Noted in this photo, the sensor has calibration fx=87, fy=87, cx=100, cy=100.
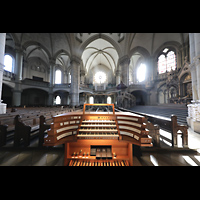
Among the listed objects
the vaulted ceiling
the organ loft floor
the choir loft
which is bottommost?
the organ loft floor

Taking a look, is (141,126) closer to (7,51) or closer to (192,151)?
(192,151)

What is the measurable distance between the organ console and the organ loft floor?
0.34 m

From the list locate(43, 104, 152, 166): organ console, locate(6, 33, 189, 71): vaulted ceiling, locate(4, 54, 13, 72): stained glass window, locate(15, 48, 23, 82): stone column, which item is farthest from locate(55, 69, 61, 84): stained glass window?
locate(43, 104, 152, 166): organ console

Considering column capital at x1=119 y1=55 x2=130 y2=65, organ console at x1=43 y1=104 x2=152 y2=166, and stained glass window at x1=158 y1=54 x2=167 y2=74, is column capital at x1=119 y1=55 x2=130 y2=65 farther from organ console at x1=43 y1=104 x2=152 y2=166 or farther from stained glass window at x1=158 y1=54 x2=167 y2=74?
organ console at x1=43 y1=104 x2=152 y2=166

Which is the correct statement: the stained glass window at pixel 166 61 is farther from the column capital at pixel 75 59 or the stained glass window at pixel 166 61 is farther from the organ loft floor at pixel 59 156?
the organ loft floor at pixel 59 156

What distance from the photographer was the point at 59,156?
2287mm

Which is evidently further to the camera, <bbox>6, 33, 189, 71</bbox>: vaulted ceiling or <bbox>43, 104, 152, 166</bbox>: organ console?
<bbox>6, 33, 189, 71</bbox>: vaulted ceiling

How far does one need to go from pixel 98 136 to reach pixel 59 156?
119cm

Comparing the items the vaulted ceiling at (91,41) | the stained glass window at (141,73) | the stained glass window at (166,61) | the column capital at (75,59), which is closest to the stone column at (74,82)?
the column capital at (75,59)

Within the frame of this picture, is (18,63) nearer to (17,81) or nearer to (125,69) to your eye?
(17,81)

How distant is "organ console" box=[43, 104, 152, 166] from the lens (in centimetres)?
207

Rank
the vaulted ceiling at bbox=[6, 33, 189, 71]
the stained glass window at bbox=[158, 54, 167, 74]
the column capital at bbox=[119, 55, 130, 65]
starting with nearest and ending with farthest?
the vaulted ceiling at bbox=[6, 33, 189, 71]
the column capital at bbox=[119, 55, 130, 65]
the stained glass window at bbox=[158, 54, 167, 74]

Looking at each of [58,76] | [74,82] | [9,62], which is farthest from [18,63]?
[58,76]
